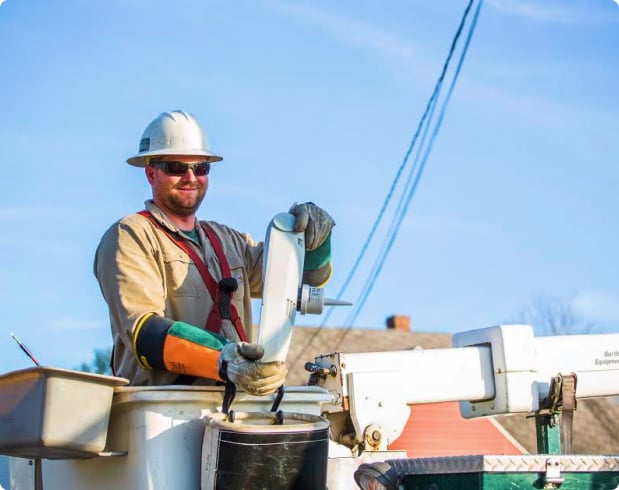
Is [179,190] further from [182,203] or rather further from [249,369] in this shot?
[249,369]

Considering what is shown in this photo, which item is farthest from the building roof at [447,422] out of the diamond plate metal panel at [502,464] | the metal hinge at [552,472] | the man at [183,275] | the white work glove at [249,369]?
the metal hinge at [552,472]

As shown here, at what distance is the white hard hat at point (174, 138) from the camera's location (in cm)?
575

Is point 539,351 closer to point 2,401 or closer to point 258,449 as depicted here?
point 258,449

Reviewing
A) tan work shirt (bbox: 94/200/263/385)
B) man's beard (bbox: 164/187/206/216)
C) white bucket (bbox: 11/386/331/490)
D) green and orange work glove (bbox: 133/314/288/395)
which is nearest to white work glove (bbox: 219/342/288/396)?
green and orange work glove (bbox: 133/314/288/395)

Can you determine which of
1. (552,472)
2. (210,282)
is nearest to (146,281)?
(210,282)

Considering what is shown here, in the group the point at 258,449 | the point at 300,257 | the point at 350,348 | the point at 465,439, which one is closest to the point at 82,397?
the point at 258,449

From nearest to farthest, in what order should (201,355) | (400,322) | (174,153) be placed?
(201,355) < (174,153) < (400,322)

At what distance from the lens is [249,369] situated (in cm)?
475

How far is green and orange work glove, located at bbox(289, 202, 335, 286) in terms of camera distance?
5.35 metres

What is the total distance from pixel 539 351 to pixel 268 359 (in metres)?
1.88

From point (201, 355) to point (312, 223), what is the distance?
0.84m

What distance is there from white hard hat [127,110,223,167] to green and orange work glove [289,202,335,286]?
0.64 metres

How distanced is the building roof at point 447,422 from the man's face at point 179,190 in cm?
393

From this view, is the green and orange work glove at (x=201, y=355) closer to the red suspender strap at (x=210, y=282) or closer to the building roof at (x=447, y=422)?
the red suspender strap at (x=210, y=282)
